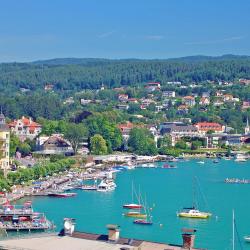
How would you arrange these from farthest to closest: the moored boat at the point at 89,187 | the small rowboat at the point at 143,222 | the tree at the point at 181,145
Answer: the tree at the point at 181,145 → the moored boat at the point at 89,187 → the small rowboat at the point at 143,222

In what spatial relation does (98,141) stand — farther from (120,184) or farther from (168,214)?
(168,214)

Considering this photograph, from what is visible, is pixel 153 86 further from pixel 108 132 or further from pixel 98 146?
pixel 98 146

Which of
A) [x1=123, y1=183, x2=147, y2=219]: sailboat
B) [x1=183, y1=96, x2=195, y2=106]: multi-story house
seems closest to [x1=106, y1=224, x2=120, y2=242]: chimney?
[x1=123, y1=183, x2=147, y2=219]: sailboat

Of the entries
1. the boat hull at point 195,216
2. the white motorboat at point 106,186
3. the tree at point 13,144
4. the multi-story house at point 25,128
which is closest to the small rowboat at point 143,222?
the boat hull at point 195,216

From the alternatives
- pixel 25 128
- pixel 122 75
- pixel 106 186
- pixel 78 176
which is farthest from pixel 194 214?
pixel 122 75

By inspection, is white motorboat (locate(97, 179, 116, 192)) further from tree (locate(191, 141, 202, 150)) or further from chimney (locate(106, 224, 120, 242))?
tree (locate(191, 141, 202, 150))

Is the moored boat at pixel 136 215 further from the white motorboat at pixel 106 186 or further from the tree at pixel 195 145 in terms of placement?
the tree at pixel 195 145
